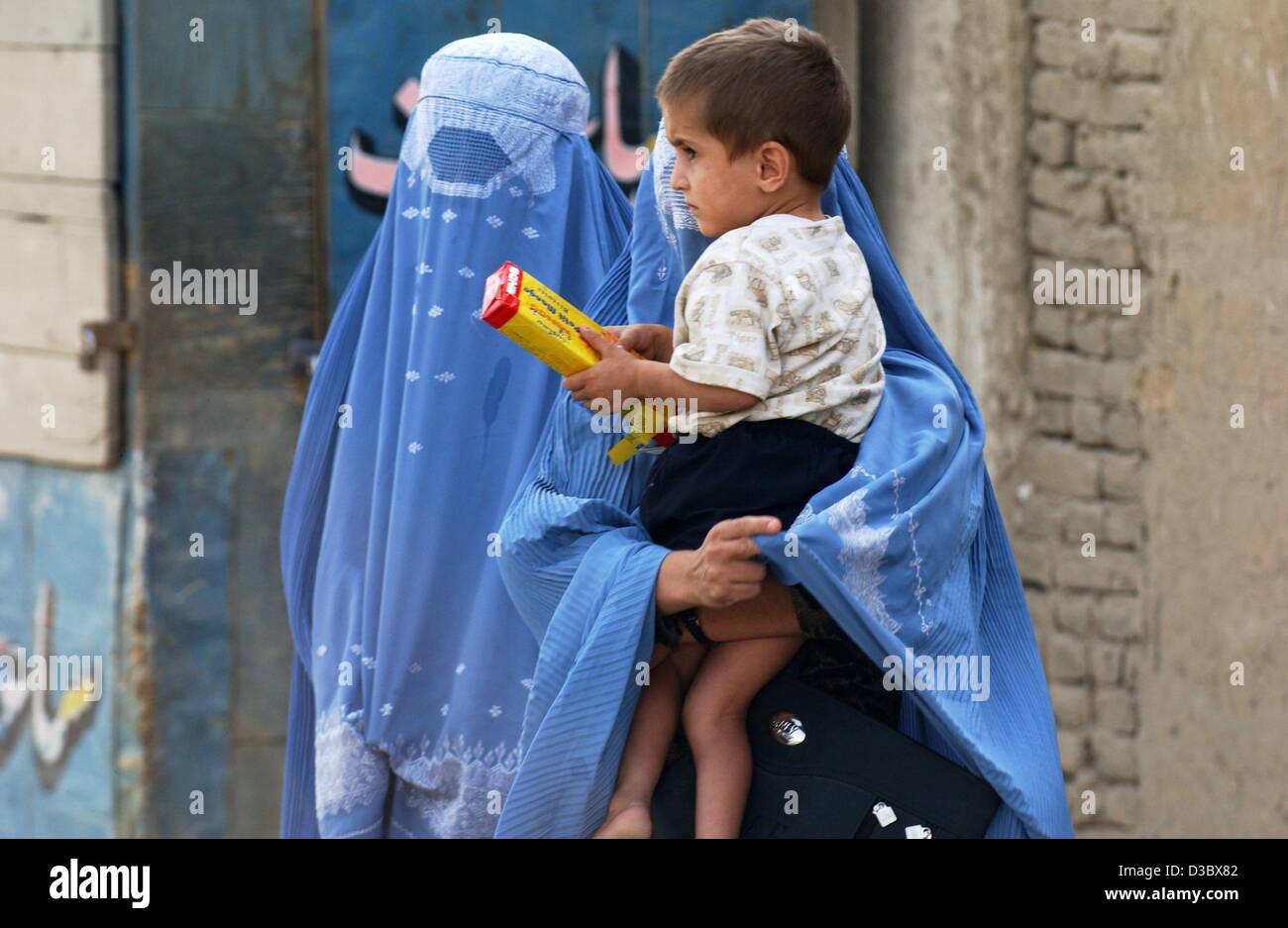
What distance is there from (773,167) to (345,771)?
1172 mm

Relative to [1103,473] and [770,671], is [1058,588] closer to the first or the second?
[1103,473]

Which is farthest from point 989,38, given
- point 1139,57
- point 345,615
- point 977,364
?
point 345,615

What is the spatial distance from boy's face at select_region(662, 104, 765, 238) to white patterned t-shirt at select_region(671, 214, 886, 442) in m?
0.02

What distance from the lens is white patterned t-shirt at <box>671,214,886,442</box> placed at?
1827 mm

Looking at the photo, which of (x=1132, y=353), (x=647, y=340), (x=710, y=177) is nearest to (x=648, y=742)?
(x=647, y=340)

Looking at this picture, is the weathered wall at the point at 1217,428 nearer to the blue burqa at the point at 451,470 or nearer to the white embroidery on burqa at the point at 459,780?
the blue burqa at the point at 451,470

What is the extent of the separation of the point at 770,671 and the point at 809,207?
53 centimetres

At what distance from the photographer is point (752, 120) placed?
186 cm

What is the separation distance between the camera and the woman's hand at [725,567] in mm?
1788

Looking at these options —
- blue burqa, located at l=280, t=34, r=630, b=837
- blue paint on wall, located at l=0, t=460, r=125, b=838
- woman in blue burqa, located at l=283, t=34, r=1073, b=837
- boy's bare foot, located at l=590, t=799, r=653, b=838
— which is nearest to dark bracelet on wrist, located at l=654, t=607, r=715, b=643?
woman in blue burqa, located at l=283, t=34, r=1073, b=837

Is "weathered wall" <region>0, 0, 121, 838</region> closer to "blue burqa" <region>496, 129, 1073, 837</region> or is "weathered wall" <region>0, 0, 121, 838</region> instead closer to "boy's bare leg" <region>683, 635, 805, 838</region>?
"blue burqa" <region>496, 129, 1073, 837</region>

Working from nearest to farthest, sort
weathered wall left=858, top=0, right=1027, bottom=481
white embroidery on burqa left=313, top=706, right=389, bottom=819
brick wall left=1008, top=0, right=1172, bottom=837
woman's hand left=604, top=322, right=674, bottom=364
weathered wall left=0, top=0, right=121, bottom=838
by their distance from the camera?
woman's hand left=604, top=322, right=674, bottom=364
white embroidery on burqa left=313, top=706, right=389, bottom=819
brick wall left=1008, top=0, right=1172, bottom=837
weathered wall left=858, top=0, right=1027, bottom=481
weathered wall left=0, top=0, right=121, bottom=838

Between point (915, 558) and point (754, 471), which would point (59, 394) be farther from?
point (915, 558)

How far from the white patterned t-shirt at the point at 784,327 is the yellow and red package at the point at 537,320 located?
0.41 ft
